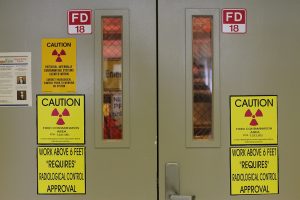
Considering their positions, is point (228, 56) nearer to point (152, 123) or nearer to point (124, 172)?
point (152, 123)

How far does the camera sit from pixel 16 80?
211 cm

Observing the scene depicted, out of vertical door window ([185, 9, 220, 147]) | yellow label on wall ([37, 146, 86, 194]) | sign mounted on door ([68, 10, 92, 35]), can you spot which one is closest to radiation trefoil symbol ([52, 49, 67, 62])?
sign mounted on door ([68, 10, 92, 35])

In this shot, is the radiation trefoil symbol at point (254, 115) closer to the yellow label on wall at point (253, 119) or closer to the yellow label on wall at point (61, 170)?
the yellow label on wall at point (253, 119)

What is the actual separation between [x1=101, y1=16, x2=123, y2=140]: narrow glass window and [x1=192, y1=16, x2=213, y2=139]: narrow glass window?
0.39 m

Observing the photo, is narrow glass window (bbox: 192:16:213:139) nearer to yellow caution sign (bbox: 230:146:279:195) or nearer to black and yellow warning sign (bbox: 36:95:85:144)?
yellow caution sign (bbox: 230:146:279:195)

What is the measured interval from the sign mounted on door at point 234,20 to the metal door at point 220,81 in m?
0.03

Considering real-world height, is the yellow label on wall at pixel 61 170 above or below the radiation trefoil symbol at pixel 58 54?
below

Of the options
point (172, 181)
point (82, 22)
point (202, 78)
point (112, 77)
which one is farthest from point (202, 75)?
point (82, 22)

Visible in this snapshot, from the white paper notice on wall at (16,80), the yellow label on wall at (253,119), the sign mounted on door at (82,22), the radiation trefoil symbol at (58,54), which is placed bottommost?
the yellow label on wall at (253,119)

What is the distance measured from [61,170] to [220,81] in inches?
37.5

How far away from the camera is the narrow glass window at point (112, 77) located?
2115 mm

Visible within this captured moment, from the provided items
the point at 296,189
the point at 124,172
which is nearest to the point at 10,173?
the point at 124,172

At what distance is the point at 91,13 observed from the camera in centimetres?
210

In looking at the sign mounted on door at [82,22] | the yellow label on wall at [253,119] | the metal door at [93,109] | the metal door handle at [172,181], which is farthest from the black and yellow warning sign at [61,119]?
the yellow label on wall at [253,119]
